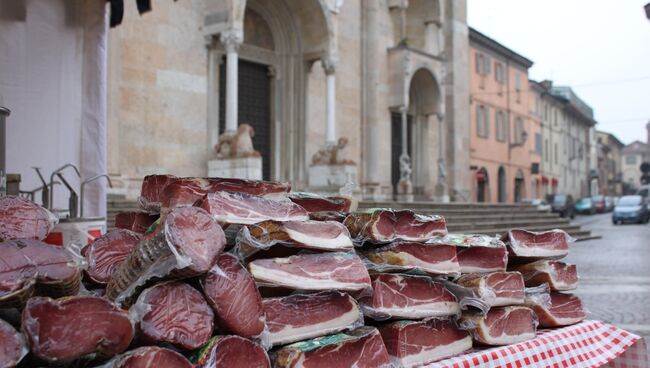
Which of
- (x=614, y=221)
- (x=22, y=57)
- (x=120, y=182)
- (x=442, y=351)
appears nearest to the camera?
(x=442, y=351)

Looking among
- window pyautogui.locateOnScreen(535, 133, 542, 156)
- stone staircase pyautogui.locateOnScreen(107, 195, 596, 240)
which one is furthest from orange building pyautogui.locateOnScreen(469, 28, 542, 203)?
stone staircase pyautogui.locateOnScreen(107, 195, 596, 240)

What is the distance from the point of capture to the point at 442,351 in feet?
10.6

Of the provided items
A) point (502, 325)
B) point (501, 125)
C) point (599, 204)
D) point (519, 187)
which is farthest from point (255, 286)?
point (599, 204)

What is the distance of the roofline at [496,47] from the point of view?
129 feet

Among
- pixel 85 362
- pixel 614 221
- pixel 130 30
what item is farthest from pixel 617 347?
pixel 614 221

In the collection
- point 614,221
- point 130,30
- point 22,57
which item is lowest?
point 614,221

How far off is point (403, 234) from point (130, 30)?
14.7 m

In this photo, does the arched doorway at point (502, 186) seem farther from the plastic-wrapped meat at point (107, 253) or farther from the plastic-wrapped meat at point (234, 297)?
the plastic-wrapped meat at point (234, 297)

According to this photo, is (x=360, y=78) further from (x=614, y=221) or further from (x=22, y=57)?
(x=614, y=221)

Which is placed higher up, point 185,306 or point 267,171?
point 267,171

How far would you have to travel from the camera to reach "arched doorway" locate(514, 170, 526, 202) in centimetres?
4588

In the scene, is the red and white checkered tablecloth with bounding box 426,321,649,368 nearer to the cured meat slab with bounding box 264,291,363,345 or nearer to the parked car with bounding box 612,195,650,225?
the cured meat slab with bounding box 264,291,363,345

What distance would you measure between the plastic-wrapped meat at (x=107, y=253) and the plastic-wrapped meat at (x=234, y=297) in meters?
0.68

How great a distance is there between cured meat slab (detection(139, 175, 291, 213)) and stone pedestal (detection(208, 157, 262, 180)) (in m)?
12.5
